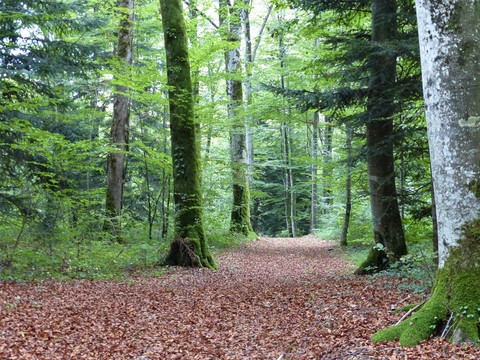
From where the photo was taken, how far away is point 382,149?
8.76 metres

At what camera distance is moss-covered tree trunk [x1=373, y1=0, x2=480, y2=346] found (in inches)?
145

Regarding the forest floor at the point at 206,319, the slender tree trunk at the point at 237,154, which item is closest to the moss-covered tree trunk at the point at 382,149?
the forest floor at the point at 206,319

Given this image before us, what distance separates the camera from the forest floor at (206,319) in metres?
4.60

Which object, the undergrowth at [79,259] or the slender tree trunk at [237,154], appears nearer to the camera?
the undergrowth at [79,259]

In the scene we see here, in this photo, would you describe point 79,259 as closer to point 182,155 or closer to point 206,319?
point 182,155

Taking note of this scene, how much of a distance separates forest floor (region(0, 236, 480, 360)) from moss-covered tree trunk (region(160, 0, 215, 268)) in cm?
147

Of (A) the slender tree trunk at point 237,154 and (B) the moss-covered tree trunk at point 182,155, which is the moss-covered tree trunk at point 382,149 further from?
(A) the slender tree trunk at point 237,154

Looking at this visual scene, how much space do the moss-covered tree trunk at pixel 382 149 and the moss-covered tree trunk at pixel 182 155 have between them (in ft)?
13.8

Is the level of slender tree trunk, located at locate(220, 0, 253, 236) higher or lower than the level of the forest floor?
higher

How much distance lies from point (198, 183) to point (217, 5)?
1296cm

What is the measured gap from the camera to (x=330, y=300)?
6613 mm

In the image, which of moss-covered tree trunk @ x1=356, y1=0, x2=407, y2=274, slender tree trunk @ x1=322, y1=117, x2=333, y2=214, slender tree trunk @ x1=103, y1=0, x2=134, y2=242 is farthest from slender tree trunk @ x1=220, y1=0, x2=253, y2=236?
moss-covered tree trunk @ x1=356, y1=0, x2=407, y2=274

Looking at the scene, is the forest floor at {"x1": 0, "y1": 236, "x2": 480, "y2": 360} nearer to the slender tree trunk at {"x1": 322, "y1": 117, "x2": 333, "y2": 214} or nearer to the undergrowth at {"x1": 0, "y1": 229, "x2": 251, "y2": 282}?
the undergrowth at {"x1": 0, "y1": 229, "x2": 251, "y2": 282}

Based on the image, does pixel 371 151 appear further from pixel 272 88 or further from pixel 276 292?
pixel 276 292
